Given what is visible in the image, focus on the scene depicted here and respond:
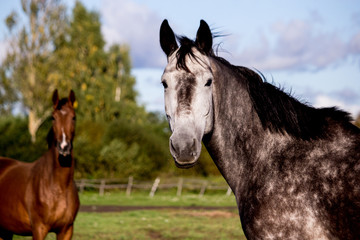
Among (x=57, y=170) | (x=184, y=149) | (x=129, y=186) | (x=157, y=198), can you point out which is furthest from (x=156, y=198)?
(x=184, y=149)

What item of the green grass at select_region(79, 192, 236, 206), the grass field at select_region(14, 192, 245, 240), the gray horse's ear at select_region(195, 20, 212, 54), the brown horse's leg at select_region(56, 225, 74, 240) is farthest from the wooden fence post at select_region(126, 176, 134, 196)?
the gray horse's ear at select_region(195, 20, 212, 54)

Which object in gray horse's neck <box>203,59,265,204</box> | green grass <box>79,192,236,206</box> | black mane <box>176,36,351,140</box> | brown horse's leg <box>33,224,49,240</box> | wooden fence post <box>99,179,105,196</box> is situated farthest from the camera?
wooden fence post <box>99,179,105,196</box>

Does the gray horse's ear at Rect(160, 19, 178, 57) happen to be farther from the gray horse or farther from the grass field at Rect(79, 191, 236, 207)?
the grass field at Rect(79, 191, 236, 207)

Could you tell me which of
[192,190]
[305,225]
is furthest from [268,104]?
[192,190]

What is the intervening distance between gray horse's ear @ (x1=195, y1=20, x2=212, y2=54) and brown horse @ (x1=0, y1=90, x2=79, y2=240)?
13.1 feet

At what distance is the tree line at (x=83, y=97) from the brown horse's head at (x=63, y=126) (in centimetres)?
2588

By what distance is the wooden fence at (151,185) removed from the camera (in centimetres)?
3140

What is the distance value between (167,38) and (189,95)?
73 cm

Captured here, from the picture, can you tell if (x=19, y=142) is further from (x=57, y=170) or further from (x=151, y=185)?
(x=57, y=170)

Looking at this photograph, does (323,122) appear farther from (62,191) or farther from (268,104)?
(62,191)

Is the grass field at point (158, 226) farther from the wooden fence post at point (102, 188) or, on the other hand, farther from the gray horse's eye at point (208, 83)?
the wooden fence post at point (102, 188)

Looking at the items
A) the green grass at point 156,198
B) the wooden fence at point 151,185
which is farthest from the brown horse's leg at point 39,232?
the wooden fence at point 151,185

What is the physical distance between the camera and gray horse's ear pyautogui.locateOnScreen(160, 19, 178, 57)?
12.4 feet

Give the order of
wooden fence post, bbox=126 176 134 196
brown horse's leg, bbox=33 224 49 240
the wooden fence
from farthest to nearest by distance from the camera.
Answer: wooden fence post, bbox=126 176 134 196, the wooden fence, brown horse's leg, bbox=33 224 49 240
